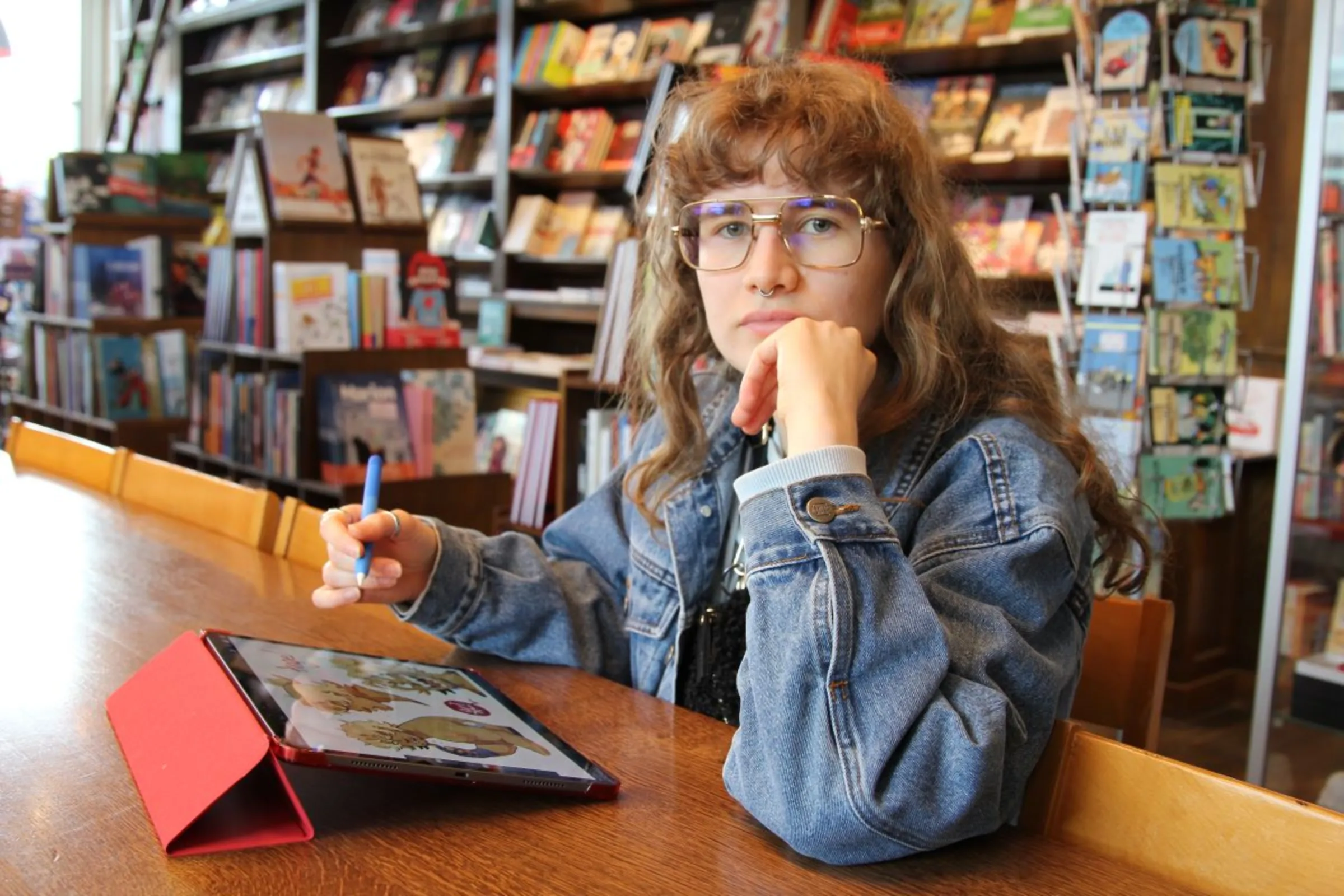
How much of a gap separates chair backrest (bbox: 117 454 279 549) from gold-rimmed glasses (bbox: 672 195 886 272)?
2.60 feet

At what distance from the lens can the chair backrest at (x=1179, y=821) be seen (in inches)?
29.4

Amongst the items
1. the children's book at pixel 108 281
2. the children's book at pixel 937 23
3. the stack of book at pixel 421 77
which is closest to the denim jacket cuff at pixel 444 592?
→ the children's book at pixel 937 23

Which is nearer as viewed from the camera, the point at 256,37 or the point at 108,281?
the point at 108,281

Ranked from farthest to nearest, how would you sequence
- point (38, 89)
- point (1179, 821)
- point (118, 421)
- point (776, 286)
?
point (38, 89) → point (118, 421) → point (776, 286) → point (1179, 821)

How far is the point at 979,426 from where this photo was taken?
3.45ft

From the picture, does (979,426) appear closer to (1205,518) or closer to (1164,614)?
(1164,614)

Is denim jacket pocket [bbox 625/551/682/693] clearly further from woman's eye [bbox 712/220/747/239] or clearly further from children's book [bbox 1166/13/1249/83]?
children's book [bbox 1166/13/1249/83]

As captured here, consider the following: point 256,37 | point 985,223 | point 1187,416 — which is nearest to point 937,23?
point 985,223

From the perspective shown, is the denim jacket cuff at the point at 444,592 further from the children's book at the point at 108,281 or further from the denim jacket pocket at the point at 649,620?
the children's book at the point at 108,281

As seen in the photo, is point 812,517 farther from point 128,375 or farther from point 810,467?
point 128,375

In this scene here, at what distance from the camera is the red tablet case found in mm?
760

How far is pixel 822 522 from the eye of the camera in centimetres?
85

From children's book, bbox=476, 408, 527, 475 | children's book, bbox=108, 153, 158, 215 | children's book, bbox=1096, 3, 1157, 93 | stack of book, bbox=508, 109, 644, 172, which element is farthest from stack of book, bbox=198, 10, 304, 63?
children's book, bbox=1096, 3, 1157, 93

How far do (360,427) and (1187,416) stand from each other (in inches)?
86.8
